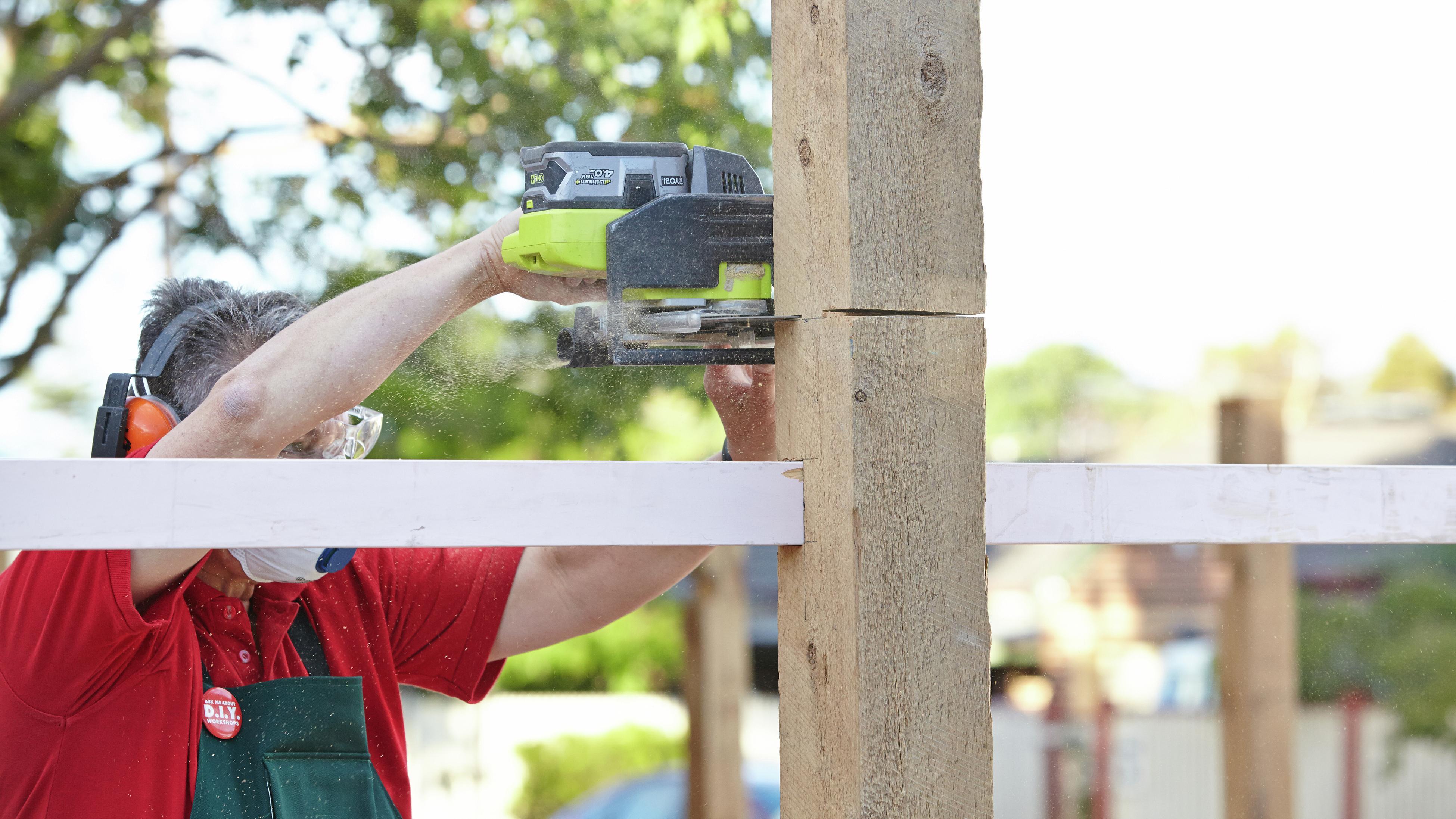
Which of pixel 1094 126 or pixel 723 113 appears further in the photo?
pixel 1094 126

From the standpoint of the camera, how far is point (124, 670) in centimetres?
124

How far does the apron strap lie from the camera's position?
1.47 m

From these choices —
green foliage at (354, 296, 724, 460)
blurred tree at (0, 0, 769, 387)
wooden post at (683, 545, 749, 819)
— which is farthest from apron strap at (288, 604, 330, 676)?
wooden post at (683, 545, 749, 819)

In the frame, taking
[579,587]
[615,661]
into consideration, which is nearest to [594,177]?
[579,587]

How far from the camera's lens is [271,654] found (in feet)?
4.62

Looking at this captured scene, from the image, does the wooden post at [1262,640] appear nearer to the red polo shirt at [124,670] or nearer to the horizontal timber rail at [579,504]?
the horizontal timber rail at [579,504]

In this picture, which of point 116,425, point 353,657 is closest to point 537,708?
point 353,657

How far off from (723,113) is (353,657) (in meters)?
1.99

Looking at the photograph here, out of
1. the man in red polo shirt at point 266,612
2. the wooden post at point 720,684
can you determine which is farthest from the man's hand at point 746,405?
the wooden post at point 720,684

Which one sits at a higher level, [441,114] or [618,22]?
[618,22]

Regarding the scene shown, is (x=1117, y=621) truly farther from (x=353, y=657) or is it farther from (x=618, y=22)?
(x=353, y=657)

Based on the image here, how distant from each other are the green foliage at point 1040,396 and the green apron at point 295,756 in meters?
3.92

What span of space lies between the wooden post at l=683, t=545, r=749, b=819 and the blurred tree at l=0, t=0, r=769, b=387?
184cm

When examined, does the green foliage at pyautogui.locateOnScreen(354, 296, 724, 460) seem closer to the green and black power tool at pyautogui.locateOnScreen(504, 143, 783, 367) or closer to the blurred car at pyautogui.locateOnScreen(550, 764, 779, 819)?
the green and black power tool at pyautogui.locateOnScreen(504, 143, 783, 367)
